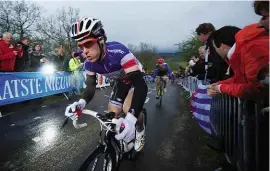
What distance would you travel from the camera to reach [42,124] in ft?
22.7

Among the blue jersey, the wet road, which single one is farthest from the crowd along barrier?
the blue jersey

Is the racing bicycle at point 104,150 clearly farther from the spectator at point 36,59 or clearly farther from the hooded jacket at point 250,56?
the spectator at point 36,59

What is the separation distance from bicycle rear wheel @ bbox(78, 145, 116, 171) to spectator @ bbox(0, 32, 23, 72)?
7.33 metres

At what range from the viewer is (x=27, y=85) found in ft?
31.2

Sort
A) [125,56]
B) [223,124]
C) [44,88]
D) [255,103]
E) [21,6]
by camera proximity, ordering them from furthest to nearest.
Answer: [21,6], [44,88], [223,124], [125,56], [255,103]

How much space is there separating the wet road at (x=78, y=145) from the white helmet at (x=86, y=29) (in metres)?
2.07

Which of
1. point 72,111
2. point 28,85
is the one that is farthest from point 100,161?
point 28,85

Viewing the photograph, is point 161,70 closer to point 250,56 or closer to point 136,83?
point 136,83

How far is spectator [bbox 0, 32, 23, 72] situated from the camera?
8.89 meters

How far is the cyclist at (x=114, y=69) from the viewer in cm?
283

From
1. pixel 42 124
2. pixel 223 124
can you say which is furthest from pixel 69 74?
pixel 223 124

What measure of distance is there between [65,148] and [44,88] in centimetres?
653

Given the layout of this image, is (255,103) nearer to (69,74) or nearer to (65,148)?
(65,148)

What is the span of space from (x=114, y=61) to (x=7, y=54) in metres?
7.11
